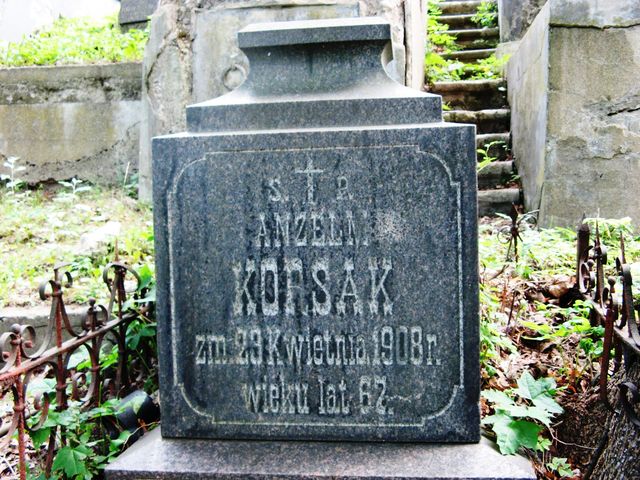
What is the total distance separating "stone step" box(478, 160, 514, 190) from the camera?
558cm

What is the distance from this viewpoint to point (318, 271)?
219 cm

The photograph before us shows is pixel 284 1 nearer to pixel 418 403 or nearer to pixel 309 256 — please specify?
pixel 309 256

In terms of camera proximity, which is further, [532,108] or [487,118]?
[487,118]

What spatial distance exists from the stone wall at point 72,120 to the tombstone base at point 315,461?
383 cm

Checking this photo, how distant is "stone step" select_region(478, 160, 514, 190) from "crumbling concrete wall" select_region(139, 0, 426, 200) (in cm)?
171

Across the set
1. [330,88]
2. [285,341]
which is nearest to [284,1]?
[330,88]

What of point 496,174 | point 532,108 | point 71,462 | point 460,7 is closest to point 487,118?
point 496,174

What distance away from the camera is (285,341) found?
7.21 ft

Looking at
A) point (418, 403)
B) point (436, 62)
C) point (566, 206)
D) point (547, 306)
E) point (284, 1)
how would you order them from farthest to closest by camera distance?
point (436, 62) < point (566, 206) < point (284, 1) < point (547, 306) < point (418, 403)

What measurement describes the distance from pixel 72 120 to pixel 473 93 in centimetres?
376

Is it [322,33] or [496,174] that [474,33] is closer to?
[496,174]

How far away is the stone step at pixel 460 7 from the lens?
30.0 feet

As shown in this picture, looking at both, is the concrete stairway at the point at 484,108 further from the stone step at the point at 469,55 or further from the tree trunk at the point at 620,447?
the tree trunk at the point at 620,447

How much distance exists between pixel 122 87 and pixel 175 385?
12.8 feet
